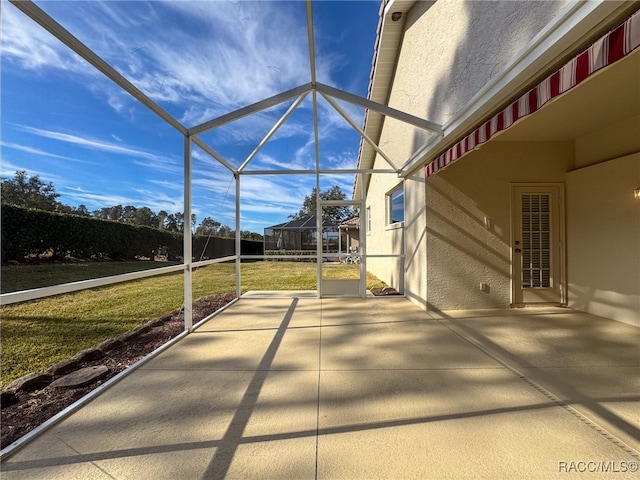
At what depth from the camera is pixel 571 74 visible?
6.23 ft

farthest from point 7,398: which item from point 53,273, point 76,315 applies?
point 53,273

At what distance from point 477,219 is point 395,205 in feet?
8.10

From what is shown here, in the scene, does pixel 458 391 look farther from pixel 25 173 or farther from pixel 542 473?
pixel 25 173

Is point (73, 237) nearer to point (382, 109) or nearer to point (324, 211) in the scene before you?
point (382, 109)

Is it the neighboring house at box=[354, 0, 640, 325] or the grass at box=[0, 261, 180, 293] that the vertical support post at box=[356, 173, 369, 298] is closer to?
the neighboring house at box=[354, 0, 640, 325]

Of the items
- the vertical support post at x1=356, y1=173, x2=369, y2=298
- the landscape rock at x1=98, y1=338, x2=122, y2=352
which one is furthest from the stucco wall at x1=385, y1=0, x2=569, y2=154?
the landscape rock at x1=98, y1=338, x2=122, y2=352

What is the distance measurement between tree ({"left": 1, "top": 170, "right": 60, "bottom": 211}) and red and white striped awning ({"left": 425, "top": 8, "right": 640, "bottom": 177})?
362cm

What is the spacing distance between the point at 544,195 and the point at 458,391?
4508mm

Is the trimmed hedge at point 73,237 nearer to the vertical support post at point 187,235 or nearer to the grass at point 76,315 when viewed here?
the grass at point 76,315

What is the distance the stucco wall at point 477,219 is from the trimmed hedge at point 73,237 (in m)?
4.22

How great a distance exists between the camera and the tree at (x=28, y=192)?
1.88 metres

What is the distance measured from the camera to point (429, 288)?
516cm

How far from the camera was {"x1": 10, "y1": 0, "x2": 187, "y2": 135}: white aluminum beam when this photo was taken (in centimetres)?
189

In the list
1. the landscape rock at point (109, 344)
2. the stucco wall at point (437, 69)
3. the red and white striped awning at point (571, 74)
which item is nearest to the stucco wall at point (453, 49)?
the stucco wall at point (437, 69)
